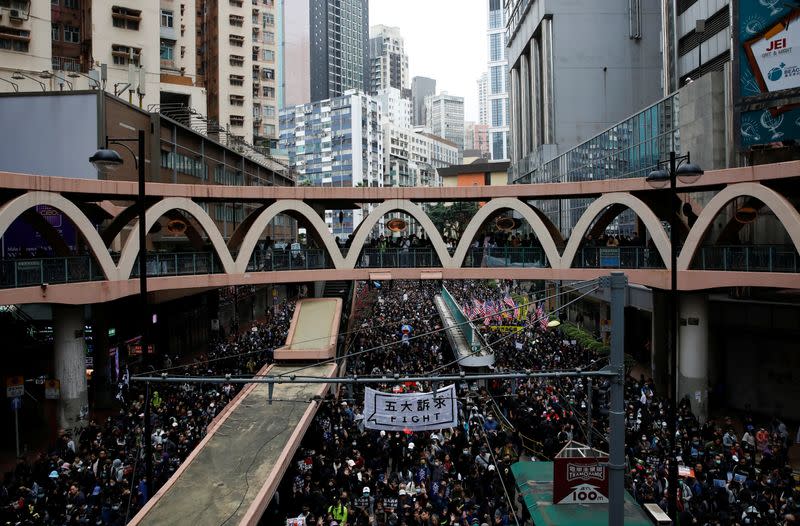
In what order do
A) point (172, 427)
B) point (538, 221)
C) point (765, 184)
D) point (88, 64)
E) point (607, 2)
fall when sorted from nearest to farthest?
point (172, 427) → point (765, 184) → point (538, 221) → point (88, 64) → point (607, 2)

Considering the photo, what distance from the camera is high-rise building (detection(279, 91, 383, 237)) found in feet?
379

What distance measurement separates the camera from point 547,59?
169 feet

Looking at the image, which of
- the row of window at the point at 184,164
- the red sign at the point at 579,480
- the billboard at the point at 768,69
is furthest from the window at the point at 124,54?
the red sign at the point at 579,480

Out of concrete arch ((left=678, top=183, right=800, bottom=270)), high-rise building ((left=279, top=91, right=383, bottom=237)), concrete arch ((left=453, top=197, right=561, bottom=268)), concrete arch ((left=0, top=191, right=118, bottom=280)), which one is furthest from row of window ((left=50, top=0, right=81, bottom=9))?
high-rise building ((left=279, top=91, right=383, bottom=237))

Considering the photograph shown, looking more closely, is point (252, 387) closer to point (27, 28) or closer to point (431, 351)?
point (431, 351)

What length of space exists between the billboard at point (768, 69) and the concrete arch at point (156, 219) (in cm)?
2010

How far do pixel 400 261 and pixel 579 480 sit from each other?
56.0 feet

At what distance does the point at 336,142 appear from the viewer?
4614 inches

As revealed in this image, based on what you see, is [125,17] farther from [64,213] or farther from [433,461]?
[433,461]

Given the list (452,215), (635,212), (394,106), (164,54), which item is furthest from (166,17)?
(394,106)

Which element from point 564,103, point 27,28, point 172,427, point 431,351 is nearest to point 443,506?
point 172,427

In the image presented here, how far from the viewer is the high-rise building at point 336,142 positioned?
116 metres

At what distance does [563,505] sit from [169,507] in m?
7.91

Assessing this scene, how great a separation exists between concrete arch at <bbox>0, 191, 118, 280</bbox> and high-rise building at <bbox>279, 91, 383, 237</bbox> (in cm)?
8998
